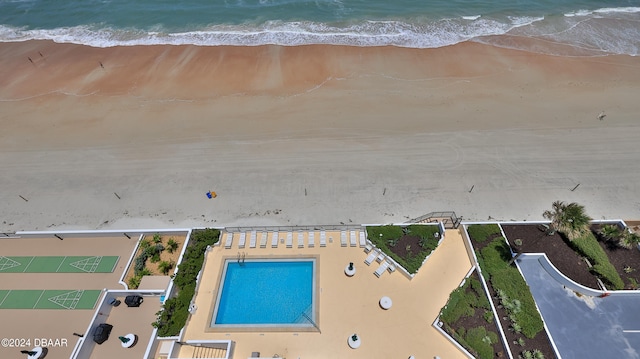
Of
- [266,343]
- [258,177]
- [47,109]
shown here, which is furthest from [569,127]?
[47,109]

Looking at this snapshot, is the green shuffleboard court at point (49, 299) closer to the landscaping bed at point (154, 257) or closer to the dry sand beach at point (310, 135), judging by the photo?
the landscaping bed at point (154, 257)

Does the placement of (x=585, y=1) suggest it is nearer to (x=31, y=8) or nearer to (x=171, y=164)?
(x=171, y=164)

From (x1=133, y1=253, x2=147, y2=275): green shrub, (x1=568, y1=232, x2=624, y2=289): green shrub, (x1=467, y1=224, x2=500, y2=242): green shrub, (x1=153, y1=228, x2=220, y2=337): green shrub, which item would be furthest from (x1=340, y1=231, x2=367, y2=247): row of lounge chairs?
(x1=133, y1=253, x2=147, y2=275): green shrub

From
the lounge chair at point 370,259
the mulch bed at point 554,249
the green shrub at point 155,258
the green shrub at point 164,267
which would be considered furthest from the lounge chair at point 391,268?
the green shrub at point 155,258

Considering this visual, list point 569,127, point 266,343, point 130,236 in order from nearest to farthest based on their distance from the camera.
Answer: point 266,343
point 130,236
point 569,127

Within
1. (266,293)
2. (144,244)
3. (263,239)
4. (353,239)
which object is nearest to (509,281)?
(353,239)

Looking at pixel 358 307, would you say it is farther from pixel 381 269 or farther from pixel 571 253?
pixel 571 253
